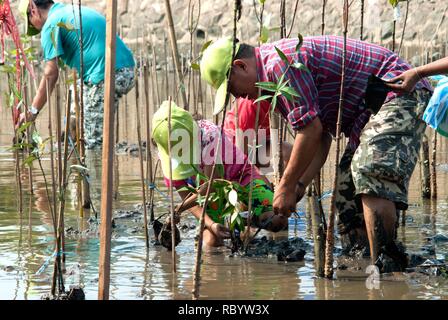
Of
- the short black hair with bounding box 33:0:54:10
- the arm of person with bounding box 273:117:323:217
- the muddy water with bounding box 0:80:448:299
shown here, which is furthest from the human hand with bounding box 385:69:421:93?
the short black hair with bounding box 33:0:54:10

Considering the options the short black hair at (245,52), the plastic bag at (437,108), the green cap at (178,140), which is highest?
the short black hair at (245,52)

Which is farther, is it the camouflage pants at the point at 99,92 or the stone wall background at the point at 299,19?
the stone wall background at the point at 299,19

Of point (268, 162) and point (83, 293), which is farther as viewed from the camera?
point (268, 162)

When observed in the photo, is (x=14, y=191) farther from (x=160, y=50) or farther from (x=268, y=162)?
(x=160, y=50)

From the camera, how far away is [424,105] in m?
4.17

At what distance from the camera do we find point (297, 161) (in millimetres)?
3957

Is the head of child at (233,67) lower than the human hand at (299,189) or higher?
higher

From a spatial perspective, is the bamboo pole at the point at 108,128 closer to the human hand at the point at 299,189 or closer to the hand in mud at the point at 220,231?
the human hand at the point at 299,189

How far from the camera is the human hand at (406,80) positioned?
403cm

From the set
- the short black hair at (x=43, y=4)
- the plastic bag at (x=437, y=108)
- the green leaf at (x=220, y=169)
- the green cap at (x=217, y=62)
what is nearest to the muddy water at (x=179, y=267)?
the green leaf at (x=220, y=169)

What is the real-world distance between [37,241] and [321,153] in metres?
1.66

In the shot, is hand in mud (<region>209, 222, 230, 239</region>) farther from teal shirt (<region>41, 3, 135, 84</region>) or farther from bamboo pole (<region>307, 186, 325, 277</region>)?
teal shirt (<region>41, 3, 135, 84</region>)

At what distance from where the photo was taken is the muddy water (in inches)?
157
